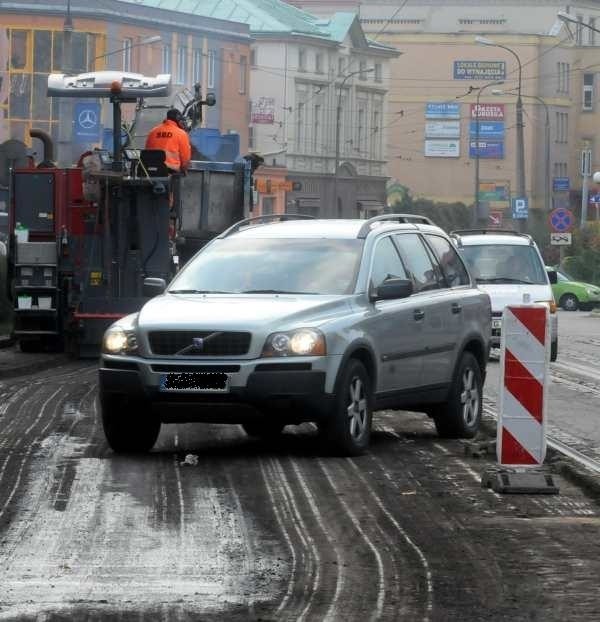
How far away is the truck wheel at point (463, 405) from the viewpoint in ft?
47.7

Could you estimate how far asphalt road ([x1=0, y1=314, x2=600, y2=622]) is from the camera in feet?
25.5

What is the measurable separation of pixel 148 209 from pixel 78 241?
3.89 feet

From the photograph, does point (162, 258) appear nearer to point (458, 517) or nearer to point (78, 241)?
point (78, 241)

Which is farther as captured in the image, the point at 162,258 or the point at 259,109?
the point at 259,109

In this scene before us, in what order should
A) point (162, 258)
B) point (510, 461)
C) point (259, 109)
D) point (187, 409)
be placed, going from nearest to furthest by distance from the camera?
point (510, 461), point (187, 409), point (162, 258), point (259, 109)

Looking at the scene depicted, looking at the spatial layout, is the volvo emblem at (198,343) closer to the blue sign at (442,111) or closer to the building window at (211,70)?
the building window at (211,70)

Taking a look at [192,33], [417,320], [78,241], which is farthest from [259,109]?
[417,320]

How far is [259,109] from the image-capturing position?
88125mm

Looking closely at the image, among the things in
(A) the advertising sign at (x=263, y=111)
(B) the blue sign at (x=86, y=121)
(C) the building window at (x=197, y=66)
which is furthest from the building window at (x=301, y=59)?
(B) the blue sign at (x=86, y=121)

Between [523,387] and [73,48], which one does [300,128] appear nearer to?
[73,48]


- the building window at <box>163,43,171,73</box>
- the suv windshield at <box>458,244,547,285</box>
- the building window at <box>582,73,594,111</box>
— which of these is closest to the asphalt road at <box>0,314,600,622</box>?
the suv windshield at <box>458,244,547,285</box>

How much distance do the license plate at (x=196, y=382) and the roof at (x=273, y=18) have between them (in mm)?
71661

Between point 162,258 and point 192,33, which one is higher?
point 192,33

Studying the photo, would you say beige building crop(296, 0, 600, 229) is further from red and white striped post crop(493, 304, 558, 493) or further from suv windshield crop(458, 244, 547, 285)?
red and white striped post crop(493, 304, 558, 493)
